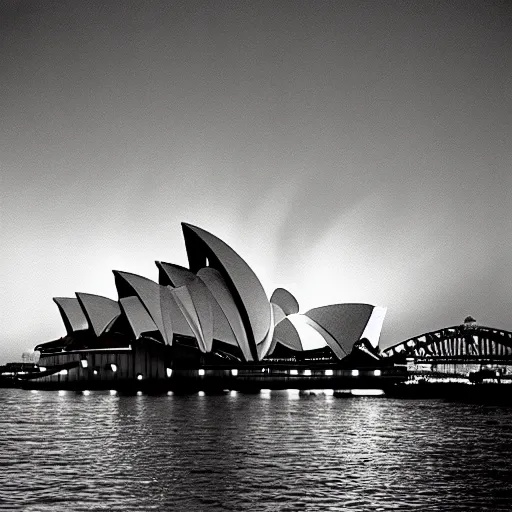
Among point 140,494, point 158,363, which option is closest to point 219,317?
point 158,363

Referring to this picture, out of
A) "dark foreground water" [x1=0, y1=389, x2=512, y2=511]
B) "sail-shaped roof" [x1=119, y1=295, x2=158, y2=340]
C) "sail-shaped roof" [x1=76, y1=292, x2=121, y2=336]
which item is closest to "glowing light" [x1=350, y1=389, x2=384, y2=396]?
"sail-shaped roof" [x1=119, y1=295, x2=158, y2=340]

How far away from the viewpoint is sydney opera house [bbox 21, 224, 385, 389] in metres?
73.1

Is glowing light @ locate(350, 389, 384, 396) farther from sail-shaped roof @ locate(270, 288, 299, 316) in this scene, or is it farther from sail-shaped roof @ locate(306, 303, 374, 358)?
sail-shaped roof @ locate(270, 288, 299, 316)

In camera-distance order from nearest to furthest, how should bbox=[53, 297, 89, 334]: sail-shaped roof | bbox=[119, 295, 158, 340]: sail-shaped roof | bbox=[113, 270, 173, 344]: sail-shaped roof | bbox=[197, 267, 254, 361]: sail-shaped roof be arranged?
bbox=[197, 267, 254, 361]: sail-shaped roof → bbox=[113, 270, 173, 344]: sail-shaped roof → bbox=[119, 295, 158, 340]: sail-shaped roof → bbox=[53, 297, 89, 334]: sail-shaped roof

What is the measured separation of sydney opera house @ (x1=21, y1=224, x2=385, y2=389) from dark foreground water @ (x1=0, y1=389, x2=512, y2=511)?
28.3 m

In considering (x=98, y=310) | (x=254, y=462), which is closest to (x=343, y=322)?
(x=98, y=310)

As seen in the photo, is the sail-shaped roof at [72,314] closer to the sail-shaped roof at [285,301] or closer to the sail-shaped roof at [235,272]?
the sail-shaped roof at [285,301]

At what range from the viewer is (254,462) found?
25625 millimetres

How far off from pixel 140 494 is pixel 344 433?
15872mm

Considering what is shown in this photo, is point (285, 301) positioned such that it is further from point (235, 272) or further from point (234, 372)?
point (235, 272)

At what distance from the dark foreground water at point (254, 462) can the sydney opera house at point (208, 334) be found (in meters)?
28.3

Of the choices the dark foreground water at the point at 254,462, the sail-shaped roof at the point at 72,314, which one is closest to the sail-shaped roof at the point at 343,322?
the sail-shaped roof at the point at 72,314

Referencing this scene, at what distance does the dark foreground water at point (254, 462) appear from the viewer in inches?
768

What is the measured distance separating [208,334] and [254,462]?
5105 centimetres
